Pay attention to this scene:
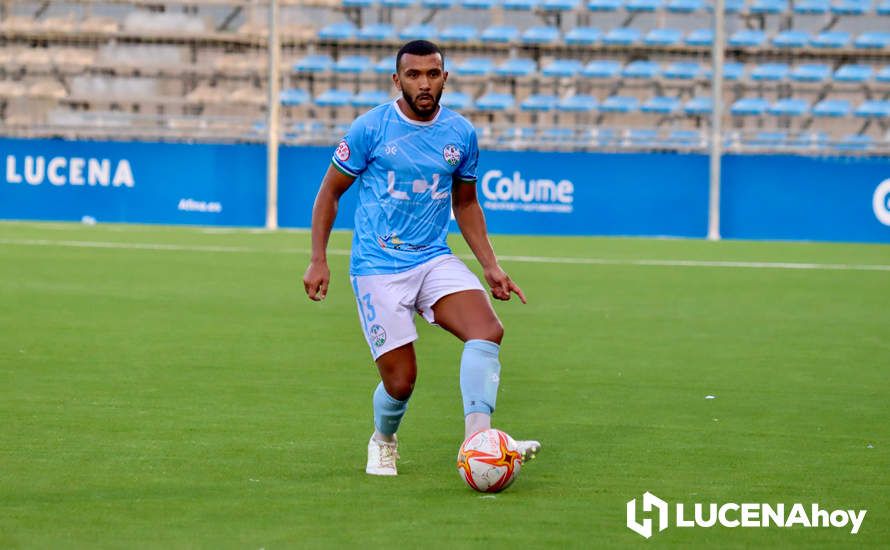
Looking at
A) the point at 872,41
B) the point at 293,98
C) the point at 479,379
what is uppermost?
the point at 872,41

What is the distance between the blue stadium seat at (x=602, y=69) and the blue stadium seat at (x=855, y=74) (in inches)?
179

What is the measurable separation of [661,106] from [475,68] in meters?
3.86

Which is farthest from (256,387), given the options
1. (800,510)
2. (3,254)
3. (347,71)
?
(347,71)

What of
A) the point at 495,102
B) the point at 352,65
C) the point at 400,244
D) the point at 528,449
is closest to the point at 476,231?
the point at 400,244

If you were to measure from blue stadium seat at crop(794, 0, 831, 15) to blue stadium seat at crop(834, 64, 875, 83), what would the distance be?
1.34 metres

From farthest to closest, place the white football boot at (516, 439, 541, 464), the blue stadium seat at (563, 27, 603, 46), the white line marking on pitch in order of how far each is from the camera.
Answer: the blue stadium seat at (563, 27, 603, 46) → the white line marking on pitch → the white football boot at (516, 439, 541, 464)

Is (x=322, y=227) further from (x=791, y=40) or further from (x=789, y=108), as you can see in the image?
(x=791, y=40)

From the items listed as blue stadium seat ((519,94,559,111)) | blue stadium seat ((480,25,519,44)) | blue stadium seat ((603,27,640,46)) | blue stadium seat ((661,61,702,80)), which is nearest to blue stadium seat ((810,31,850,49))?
blue stadium seat ((661,61,702,80))

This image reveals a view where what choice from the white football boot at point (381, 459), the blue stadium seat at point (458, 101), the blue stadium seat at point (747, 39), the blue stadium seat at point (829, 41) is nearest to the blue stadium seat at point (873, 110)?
the blue stadium seat at point (829, 41)

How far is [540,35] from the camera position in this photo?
33.1m

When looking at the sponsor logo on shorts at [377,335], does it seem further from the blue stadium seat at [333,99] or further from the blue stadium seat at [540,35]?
the blue stadium seat at [540,35]

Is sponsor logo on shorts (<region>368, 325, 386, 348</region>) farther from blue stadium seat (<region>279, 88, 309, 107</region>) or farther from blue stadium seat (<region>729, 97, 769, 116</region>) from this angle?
blue stadium seat (<region>729, 97, 769, 116</region>)

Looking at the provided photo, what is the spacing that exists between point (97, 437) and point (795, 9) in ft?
92.7

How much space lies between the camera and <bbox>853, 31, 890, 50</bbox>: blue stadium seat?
33.0m
